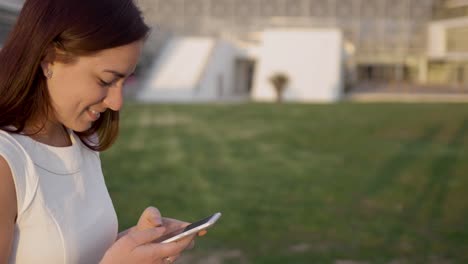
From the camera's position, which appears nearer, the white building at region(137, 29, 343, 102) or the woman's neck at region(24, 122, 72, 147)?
the woman's neck at region(24, 122, 72, 147)

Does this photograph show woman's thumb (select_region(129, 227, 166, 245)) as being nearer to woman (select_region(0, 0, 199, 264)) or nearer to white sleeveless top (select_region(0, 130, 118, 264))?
woman (select_region(0, 0, 199, 264))

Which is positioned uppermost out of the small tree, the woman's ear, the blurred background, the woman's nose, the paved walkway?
the woman's ear

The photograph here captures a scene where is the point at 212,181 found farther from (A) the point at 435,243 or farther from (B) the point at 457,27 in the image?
(B) the point at 457,27

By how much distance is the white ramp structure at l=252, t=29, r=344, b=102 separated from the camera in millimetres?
28375

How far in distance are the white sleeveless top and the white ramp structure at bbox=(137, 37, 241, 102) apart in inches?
1011

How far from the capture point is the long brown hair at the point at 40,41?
1495 mm

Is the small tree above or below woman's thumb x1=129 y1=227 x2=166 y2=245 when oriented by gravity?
below

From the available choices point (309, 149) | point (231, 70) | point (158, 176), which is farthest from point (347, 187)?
point (231, 70)

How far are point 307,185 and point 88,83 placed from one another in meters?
6.24

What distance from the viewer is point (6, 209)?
4.59ft

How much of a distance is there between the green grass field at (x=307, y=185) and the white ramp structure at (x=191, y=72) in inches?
555

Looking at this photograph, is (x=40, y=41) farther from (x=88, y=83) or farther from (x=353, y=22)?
(x=353, y=22)

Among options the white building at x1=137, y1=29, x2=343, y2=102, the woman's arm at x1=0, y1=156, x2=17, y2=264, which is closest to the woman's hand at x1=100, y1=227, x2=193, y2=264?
the woman's arm at x1=0, y1=156, x2=17, y2=264

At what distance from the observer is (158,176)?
8.15 metres
